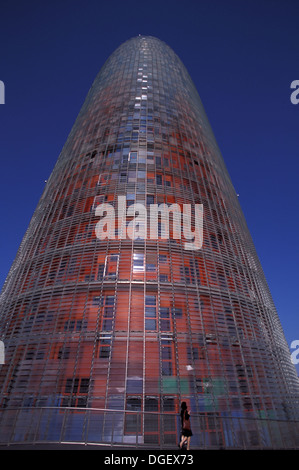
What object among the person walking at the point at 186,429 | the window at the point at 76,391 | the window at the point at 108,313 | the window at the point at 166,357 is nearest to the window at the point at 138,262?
the window at the point at 108,313

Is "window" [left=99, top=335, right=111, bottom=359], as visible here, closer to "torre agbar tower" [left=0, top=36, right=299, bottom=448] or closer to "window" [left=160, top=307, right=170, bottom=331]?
"torre agbar tower" [left=0, top=36, right=299, bottom=448]

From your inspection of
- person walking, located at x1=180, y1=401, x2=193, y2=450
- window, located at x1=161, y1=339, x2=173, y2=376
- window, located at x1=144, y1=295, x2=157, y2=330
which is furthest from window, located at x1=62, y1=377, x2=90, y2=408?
person walking, located at x1=180, y1=401, x2=193, y2=450

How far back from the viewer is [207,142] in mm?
28875

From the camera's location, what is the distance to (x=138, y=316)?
47.6 ft

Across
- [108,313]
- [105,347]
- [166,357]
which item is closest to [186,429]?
[166,357]

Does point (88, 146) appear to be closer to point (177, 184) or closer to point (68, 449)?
point (177, 184)

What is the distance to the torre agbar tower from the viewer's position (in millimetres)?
9508

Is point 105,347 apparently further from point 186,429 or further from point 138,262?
point 186,429

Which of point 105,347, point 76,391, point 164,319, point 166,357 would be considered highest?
point 164,319

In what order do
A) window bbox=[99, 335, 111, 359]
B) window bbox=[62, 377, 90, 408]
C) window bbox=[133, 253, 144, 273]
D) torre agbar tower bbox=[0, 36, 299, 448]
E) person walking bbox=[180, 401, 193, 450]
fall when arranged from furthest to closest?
window bbox=[133, 253, 144, 273], window bbox=[99, 335, 111, 359], window bbox=[62, 377, 90, 408], torre agbar tower bbox=[0, 36, 299, 448], person walking bbox=[180, 401, 193, 450]

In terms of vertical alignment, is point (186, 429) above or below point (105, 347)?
below

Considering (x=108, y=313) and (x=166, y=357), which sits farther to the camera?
(x=108, y=313)

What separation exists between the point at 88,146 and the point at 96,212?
8930 millimetres
